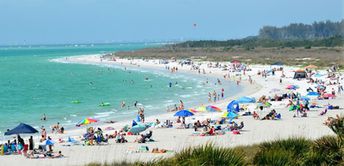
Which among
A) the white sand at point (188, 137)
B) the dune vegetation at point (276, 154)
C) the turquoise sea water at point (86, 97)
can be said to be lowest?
the turquoise sea water at point (86, 97)

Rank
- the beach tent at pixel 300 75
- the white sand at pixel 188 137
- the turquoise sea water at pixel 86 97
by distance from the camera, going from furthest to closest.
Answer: the beach tent at pixel 300 75 < the turquoise sea water at pixel 86 97 < the white sand at pixel 188 137

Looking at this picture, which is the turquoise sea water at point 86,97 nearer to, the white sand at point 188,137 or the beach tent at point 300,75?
the white sand at point 188,137

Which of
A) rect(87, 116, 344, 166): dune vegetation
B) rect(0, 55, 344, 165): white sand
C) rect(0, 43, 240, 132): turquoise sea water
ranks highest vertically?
rect(87, 116, 344, 166): dune vegetation

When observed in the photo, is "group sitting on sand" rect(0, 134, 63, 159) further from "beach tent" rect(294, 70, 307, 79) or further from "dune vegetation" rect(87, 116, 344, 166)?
"beach tent" rect(294, 70, 307, 79)

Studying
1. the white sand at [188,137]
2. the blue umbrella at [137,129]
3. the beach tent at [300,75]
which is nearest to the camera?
the white sand at [188,137]

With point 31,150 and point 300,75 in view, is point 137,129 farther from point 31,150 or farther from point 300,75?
point 300,75

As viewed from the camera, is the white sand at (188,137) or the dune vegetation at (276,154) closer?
the dune vegetation at (276,154)

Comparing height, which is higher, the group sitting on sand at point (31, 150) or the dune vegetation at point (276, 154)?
the dune vegetation at point (276, 154)

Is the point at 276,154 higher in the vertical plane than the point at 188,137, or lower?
higher

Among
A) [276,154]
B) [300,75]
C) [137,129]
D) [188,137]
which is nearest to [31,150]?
[137,129]

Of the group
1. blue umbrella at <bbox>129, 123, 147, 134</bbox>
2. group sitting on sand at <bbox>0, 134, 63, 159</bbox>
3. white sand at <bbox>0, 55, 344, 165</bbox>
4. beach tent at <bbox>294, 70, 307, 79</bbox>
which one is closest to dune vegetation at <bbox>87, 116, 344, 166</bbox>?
white sand at <bbox>0, 55, 344, 165</bbox>

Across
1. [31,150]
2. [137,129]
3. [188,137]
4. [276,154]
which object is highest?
[276,154]

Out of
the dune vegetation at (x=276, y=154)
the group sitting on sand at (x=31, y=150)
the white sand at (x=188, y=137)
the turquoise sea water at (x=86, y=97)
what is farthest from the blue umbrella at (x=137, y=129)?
the dune vegetation at (x=276, y=154)
